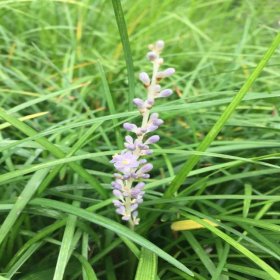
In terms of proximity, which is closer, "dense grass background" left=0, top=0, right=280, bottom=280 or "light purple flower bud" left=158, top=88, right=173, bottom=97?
"light purple flower bud" left=158, top=88, right=173, bottom=97

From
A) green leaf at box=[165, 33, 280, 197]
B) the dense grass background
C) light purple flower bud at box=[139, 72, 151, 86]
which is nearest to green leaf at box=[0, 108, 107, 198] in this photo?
the dense grass background

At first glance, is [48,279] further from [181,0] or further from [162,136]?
[181,0]

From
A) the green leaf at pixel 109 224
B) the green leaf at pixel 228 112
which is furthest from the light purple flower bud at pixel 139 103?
the green leaf at pixel 109 224

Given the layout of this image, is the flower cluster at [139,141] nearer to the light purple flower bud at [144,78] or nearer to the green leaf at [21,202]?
the light purple flower bud at [144,78]

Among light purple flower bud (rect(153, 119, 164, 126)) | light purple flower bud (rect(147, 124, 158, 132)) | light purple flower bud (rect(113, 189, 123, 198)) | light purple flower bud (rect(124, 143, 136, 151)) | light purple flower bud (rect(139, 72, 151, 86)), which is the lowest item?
light purple flower bud (rect(113, 189, 123, 198))

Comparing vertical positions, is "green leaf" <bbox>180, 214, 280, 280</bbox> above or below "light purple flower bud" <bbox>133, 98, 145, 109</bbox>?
below

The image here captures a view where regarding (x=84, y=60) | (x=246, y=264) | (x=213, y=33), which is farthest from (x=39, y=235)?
(x=213, y=33)

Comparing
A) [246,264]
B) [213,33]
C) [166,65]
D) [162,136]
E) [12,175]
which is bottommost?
[246,264]

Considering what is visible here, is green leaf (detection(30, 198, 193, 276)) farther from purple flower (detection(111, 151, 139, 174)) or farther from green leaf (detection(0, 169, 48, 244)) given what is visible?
purple flower (detection(111, 151, 139, 174))
